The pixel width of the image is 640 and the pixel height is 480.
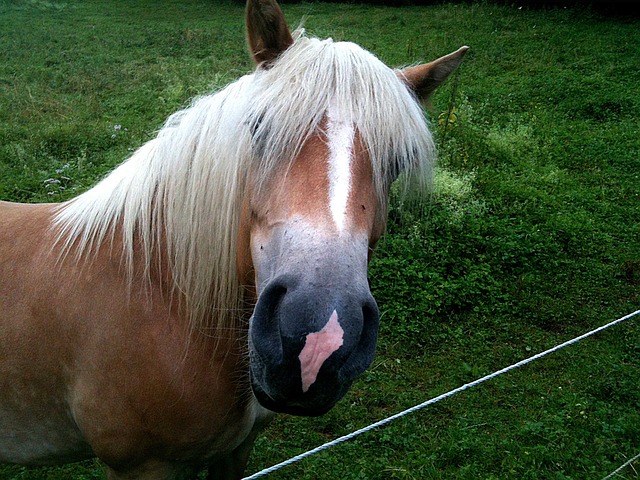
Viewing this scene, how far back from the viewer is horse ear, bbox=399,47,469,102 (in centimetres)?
216

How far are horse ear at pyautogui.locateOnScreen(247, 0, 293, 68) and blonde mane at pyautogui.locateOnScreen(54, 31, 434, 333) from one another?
0.19 ft

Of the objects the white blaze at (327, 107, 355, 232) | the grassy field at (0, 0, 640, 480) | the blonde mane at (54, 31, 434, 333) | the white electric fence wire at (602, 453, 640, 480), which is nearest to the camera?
the white blaze at (327, 107, 355, 232)

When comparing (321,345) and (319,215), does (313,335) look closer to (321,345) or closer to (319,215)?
(321,345)

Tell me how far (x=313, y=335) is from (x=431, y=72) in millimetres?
1251

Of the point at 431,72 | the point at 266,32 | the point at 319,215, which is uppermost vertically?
the point at 266,32

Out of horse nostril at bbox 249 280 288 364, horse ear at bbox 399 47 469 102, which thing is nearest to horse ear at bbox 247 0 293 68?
horse ear at bbox 399 47 469 102

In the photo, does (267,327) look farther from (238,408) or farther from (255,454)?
(255,454)

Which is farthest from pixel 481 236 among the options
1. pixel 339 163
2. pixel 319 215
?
pixel 319 215

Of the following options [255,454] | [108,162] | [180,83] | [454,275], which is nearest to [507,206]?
[454,275]

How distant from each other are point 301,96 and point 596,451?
3231 millimetres

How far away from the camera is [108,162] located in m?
7.02

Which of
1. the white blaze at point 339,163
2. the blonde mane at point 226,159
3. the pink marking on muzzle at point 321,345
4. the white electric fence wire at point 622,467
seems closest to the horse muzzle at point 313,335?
the pink marking on muzzle at point 321,345

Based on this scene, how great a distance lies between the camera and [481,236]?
5.84 m

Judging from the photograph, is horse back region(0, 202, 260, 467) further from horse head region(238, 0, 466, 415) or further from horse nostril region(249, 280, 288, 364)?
horse nostril region(249, 280, 288, 364)
